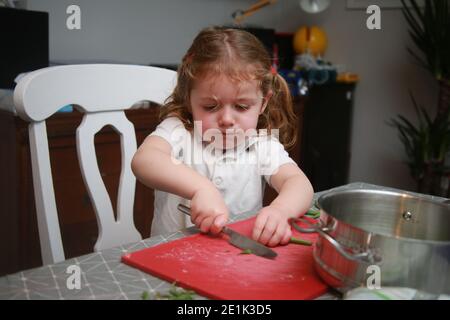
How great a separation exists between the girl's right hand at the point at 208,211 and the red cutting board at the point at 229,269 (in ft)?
0.06

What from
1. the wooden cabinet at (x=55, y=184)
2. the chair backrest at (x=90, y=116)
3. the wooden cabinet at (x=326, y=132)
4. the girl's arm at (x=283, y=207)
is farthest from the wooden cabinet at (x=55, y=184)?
the wooden cabinet at (x=326, y=132)

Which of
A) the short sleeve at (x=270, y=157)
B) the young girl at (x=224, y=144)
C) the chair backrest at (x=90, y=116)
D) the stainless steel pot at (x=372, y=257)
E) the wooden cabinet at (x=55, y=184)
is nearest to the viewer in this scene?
the stainless steel pot at (x=372, y=257)

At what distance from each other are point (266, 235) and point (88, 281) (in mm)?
256

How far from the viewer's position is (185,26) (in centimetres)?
271

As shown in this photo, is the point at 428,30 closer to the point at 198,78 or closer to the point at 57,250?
the point at 198,78

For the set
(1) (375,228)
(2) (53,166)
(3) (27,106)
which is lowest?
(2) (53,166)

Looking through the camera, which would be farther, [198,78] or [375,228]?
[198,78]

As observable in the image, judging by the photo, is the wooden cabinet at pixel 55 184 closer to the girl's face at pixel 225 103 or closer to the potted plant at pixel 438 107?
the girl's face at pixel 225 103

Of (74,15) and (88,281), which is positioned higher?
(74,15)

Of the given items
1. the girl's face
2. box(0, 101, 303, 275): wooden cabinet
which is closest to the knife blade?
the girl's face

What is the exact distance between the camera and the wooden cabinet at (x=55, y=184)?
5.63 feet

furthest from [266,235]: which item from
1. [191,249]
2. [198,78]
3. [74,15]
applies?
[74,15]

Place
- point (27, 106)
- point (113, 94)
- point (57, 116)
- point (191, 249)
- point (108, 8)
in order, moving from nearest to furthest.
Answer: point (191, 249)
point (27, 106)
point (113, 94)
point (57, 116)
point (108, 8)
